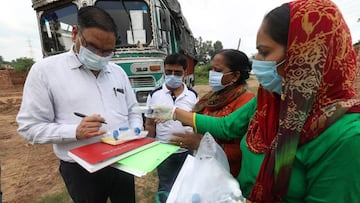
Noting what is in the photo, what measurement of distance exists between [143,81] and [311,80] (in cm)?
327

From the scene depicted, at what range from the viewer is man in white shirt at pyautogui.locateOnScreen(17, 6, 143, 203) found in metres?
1.33

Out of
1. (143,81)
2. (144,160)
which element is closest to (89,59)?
(144,160)

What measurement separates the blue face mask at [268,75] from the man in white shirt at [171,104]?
1.27 metres

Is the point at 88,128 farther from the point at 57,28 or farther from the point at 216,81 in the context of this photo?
the point at 57,28

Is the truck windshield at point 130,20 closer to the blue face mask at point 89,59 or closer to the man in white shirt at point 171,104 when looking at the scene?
the man in white shirt at point 171,104

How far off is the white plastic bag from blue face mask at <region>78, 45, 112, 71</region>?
867 millimetres

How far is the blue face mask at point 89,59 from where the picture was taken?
143 centimetres

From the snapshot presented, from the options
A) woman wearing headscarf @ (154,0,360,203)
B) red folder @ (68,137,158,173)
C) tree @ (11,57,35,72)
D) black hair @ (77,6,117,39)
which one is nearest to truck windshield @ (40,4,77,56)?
black hair @ (77,6,117,39)

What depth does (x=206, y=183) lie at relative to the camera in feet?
3.22

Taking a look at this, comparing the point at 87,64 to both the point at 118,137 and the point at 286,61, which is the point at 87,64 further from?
the point at 286,61

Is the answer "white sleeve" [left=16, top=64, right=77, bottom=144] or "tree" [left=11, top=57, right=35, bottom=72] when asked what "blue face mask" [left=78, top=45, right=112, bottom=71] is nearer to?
"white sleeve" [left=16, top=64, right=77, bottom=144]

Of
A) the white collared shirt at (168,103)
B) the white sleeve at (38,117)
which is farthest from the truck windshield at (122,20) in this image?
the white sleeve at (38,117)

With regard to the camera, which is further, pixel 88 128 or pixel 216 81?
pixel 216 81

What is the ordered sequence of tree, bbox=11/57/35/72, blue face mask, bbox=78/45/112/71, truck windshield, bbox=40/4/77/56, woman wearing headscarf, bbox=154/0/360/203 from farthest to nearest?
1. tree, bbox=11/57/35/72
2. truck windshield, bbox=40/4/77/56
3. blue face mask, bbox=78/45/112/71
4. woman wearing headscarf, bbox=154/0/360/203
